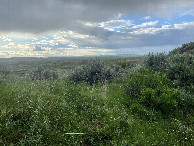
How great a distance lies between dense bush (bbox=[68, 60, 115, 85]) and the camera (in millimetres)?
13812

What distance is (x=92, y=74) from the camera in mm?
14492

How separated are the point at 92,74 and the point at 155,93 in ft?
25.3

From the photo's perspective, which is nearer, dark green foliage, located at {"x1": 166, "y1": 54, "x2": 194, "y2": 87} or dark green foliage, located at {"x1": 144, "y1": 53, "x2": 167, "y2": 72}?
dark green foliage, located at {"x1": 166, "y1": 54, "x2": 194, "y2": 87}

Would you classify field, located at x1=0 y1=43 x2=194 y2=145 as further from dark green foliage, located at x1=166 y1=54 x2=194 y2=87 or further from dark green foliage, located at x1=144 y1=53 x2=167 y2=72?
dark green foliage, located at x1=144 y1=53 x2=167 y2=72

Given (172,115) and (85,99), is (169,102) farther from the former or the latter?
(85,99)

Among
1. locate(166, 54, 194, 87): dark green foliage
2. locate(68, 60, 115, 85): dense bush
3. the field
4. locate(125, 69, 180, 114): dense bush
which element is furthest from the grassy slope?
locate(68, 60, 115, 85): dense bush

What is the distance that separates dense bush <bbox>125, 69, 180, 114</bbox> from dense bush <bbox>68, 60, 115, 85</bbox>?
15.6ft

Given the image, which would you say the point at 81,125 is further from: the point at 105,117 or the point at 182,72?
the point at 182,72

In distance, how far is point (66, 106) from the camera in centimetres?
636

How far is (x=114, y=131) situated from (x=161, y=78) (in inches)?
208

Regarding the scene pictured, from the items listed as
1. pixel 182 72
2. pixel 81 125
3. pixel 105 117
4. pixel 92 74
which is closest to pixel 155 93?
pixel 105 117

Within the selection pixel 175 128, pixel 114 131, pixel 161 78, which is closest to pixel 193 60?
pixel 161 78

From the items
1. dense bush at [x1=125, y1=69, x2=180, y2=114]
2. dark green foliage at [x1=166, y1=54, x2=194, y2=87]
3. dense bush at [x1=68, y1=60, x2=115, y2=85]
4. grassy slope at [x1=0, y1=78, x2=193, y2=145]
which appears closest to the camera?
grassy slope at [x1=0, y1=78, x2=193, y2=145]

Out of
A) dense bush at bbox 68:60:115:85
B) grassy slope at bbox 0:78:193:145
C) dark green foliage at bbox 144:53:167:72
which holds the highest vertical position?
dark green foliage at bbox 144:53:167:72
